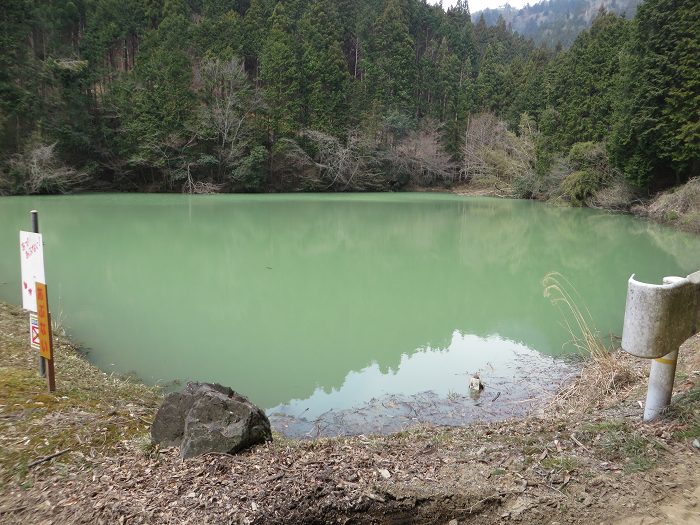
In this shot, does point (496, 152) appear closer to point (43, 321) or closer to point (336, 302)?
point (336, 302)

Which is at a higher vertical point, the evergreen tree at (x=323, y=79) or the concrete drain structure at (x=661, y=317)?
the evergreen tree at (x=323, y=79)

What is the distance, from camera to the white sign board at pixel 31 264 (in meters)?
3.00

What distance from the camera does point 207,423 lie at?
253 centimetres

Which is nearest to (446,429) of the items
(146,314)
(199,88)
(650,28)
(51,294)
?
(146,314)

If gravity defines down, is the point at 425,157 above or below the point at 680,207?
above

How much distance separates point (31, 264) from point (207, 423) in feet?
4.84

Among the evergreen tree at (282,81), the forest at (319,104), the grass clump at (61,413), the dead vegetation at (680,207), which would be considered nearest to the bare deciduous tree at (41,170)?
the forest at (319,104)

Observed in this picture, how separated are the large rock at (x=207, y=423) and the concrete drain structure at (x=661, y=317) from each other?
5.98 ft

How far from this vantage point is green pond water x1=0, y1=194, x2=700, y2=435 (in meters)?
4.72

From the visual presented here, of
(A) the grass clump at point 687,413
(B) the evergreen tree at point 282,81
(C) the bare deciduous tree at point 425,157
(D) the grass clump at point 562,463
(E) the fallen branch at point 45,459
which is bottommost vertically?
(E) the fallen branch at point 45,459

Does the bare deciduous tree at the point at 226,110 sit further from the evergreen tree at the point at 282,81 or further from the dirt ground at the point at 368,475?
the dirt ground at the point at 368,475

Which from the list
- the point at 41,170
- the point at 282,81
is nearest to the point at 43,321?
the point at 41,170

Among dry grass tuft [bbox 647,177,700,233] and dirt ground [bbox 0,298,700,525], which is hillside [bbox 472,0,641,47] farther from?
dirt ground [bbox 0,298,700,525]

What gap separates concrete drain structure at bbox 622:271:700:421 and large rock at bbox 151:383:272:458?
5.98 feet
